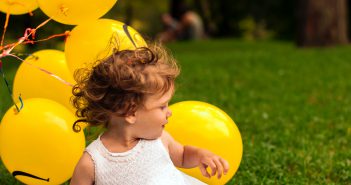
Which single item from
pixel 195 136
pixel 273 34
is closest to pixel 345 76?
pixel 195 136

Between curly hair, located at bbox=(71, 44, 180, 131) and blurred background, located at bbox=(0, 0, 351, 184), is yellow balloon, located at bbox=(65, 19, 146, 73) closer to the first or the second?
blurred background, located at bbox=(0, 0, 351, 184)

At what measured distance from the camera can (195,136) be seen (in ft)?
10.1

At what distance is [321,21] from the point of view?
1066 centimetres

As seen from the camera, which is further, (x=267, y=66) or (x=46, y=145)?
(x=267, y=66)

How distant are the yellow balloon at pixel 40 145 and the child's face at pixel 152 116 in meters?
0.69

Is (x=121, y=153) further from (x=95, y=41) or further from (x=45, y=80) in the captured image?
(x=45, y=80)

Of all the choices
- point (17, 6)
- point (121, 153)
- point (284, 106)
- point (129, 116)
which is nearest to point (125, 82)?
point (129, 116)

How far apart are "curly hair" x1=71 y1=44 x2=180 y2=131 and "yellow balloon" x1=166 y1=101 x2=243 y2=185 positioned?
67 cm

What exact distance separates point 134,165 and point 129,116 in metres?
0.22

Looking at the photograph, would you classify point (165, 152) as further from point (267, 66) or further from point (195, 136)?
point (267, 66)

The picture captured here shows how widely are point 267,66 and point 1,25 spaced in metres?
11.7

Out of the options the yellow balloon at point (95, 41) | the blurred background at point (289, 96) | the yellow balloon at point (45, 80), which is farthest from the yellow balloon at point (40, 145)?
the blurred background at point (289, 96)

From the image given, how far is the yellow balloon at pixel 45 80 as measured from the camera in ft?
11.4

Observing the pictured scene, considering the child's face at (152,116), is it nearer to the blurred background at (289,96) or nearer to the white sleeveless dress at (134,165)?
the white sleeveless dress at (134,165)
